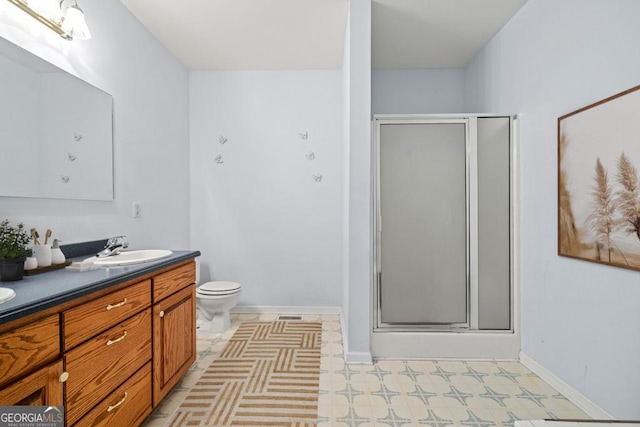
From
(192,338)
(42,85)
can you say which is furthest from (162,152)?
(192,338)

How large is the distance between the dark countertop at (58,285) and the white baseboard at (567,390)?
244 cm

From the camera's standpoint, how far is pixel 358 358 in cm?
223

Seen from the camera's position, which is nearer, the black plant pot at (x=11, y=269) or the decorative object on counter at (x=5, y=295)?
the decorative object on counter at (x=5, y=295)

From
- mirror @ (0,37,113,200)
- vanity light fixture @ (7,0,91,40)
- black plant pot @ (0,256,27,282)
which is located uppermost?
vanity light fixture @ (7,0,91,40)

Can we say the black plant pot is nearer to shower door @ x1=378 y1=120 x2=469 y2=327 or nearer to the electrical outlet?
the electrical outlet

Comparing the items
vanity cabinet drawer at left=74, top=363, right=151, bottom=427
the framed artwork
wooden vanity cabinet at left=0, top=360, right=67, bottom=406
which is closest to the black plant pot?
wooden vanity cabinet at left=0, top=360, right=67, bottom=406

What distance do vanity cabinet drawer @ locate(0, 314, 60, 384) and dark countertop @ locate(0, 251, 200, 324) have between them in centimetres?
5

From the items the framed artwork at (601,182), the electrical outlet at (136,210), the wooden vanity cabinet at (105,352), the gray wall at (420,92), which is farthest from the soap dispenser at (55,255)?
the gray wall at (420,92)

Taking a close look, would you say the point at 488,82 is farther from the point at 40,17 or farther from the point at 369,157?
the point at 40,17

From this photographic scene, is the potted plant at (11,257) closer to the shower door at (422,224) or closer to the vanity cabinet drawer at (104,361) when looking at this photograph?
the vanity cabinet drawer at (104,361)

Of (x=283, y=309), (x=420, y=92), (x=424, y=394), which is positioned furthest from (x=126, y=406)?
(x=420, y=92)

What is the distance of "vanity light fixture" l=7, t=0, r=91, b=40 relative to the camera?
60.5 inches

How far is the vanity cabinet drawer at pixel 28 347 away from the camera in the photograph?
0.85 m

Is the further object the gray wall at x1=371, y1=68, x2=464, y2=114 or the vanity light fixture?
the gray wall at x1=371, y1=68, x2=464, y2=114
